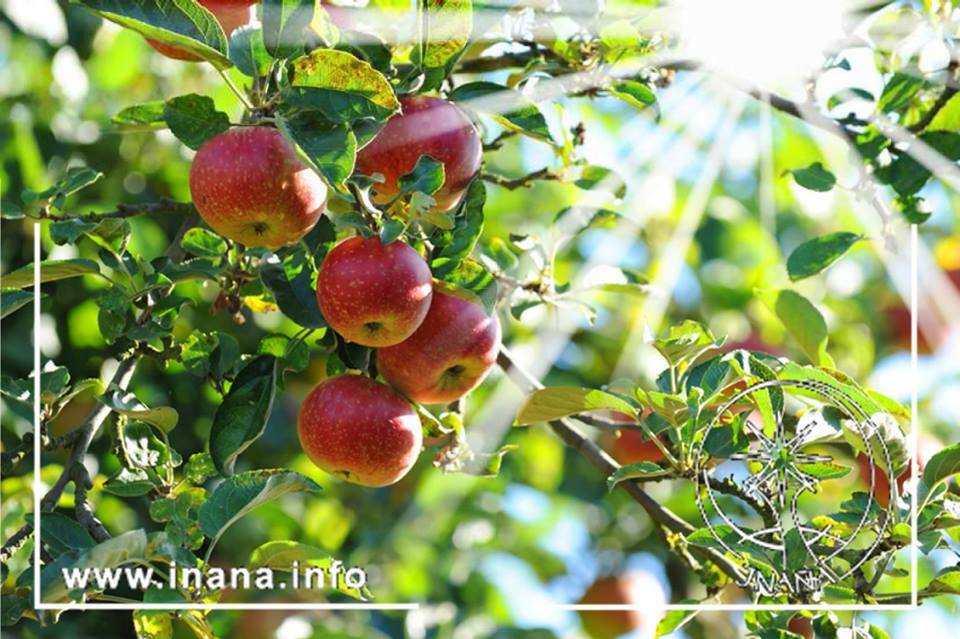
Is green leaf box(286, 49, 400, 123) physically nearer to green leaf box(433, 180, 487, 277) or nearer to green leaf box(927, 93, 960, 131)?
green leaf box(433, 180, 487, 277)

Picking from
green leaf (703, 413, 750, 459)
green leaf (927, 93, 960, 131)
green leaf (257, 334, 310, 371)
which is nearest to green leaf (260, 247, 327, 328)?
green leaf (257, 334, 310, 371)

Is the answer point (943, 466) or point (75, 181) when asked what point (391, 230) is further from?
point (943, 466)

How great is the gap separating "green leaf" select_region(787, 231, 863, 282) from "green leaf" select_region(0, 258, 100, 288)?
728 mm

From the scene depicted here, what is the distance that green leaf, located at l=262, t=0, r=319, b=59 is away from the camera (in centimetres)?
98

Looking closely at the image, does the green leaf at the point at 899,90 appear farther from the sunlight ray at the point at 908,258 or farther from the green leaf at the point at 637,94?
the green leaf at the point at 637,94

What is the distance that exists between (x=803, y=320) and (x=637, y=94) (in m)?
0.31

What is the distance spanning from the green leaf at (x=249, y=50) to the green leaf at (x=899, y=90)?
2.28ft

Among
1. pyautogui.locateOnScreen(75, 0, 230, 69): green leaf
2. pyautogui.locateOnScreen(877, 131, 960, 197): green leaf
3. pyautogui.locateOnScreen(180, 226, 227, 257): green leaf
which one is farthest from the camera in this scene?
pyautogui.locateOnScreen(877, 131, 960, 197): green leaf

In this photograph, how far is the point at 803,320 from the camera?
1.30 metres

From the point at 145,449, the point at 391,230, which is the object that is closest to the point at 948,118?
the point at 391,230

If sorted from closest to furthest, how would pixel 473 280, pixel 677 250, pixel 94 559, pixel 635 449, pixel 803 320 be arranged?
1. pixel 94 559
2. pixel 473 280
3. pixel 803 320
4. pixel 635 449
5. pixel 677 250

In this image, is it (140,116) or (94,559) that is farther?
(140,116)

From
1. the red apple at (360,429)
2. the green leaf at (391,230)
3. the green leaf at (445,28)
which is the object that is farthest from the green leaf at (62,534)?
the green leaf at (445,28)

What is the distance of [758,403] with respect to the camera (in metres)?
1.15
